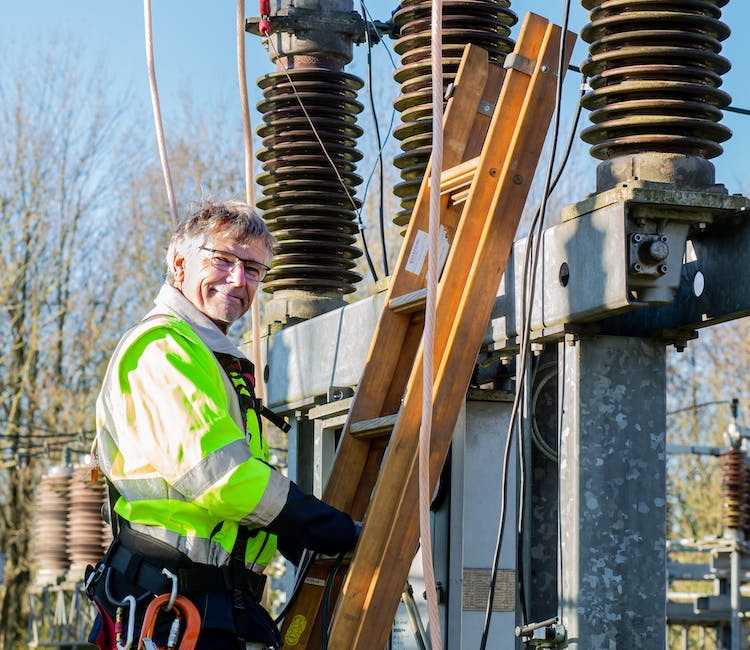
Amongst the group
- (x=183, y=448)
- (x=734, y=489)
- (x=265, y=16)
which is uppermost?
(x=265, y=16)

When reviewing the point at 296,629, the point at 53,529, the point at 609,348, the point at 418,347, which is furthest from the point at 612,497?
the point at 53,529

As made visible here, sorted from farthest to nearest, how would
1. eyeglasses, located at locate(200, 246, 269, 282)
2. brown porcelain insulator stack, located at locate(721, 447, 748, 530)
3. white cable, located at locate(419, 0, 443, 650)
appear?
1. brown porcelain insulator stack, located at locate(721, 447, 748, 530)
2. eyeglasses, located at locate(200, 246, 269, 282)
3. white cable, located at locate(419, 0, 443, 650)

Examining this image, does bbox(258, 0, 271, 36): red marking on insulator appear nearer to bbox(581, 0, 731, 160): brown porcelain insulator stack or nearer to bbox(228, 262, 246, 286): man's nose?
bbox(581, 0, 731, 160): brown porcelain insulator stack

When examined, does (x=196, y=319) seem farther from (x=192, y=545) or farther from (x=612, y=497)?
(x=612, y=497)

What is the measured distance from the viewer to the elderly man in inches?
152

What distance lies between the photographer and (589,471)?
436cm

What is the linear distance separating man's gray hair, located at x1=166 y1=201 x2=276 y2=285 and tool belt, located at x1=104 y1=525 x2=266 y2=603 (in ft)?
2.89

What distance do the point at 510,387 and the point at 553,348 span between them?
46 cm

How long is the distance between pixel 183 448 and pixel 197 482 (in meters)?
0.11

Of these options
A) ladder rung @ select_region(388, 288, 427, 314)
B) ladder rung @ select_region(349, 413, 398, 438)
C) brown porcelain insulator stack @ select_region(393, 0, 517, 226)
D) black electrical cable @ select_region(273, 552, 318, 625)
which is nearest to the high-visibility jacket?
black electrical cable @ select_region(273, 552, 318, 625)

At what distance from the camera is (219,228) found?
438 centimetres

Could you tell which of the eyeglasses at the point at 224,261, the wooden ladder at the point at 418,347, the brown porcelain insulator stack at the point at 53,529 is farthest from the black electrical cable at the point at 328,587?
the brown porcelain insulator stack at the point at 53,529

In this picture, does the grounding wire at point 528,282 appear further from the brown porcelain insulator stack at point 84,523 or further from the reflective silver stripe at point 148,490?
the brown porcelain insulator stack at point 84,523

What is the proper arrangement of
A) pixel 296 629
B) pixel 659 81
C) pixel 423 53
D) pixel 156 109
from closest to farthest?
pixel 659 81, pixel 296 629, pixel 156 109, pixel 423 53
